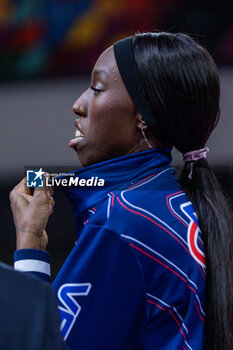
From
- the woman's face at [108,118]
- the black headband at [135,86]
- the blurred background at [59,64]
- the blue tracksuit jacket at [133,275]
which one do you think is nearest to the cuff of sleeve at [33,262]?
the blue tracksuit jacket at [133,275]

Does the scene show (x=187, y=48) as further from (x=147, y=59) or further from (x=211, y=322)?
(x=211, y=322)

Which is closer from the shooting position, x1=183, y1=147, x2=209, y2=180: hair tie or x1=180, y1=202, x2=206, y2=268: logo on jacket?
x1=180, y1=202, x2=206, y2=268: logo on jacket

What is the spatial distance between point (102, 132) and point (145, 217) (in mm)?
203

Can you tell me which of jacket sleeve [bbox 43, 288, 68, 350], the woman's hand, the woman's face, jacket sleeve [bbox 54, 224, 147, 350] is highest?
the woman's face

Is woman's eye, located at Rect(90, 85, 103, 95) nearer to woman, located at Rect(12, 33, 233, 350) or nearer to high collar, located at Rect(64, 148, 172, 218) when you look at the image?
woman, located at Rect(12, 33, 233, 350)

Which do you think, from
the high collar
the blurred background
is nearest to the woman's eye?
the high collar

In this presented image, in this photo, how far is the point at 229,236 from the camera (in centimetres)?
107

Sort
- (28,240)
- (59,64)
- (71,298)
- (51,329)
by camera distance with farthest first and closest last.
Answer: (59,64) → (28,240) → (71,298) → (51,329)

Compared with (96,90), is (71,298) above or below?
below

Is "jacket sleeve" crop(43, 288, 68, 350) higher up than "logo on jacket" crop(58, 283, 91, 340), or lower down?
higher up

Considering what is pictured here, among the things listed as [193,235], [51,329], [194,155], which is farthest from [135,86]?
[51,329]

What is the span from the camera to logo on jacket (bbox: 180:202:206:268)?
3.33ft

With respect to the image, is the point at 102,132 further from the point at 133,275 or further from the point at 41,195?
the point at 133,275

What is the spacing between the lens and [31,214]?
1.09 metres
